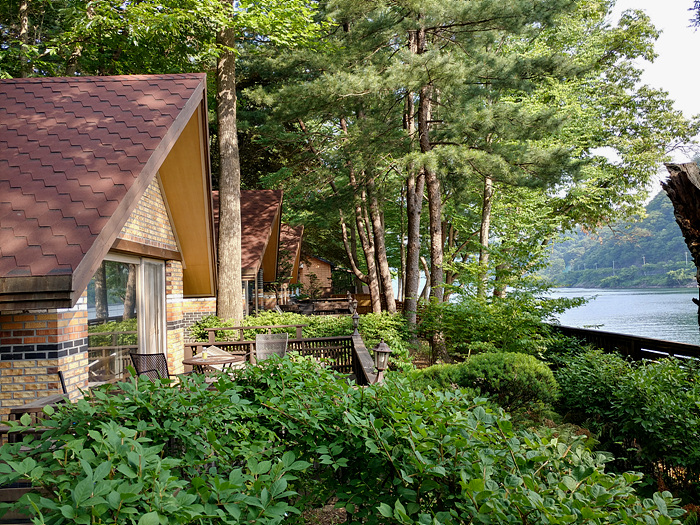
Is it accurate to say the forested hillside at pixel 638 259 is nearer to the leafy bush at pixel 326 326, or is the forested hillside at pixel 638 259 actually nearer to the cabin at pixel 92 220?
the leafy bush at pixel 326 326

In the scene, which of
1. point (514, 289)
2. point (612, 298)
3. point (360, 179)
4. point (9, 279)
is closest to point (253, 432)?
point (9, 279)

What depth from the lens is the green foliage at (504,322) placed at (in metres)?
10.6

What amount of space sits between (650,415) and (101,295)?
22.1 feet

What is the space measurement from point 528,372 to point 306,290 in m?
35.5

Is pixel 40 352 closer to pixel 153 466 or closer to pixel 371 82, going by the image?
pixel 153 466

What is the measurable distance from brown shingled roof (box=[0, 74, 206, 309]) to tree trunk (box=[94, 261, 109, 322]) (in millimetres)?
1722

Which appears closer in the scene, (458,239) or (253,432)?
(253,432)

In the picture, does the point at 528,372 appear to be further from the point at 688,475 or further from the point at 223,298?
the point at 223,298

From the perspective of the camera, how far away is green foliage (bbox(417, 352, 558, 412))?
699cm

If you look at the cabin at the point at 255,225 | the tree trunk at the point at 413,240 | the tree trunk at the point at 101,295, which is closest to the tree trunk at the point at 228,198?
the cabin at the point at 255,225

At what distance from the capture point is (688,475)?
5113 millimetres

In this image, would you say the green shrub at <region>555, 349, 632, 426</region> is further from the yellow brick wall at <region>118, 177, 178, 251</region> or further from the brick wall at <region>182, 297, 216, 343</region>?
the brick wall at <region>182, 297, 216, 343</region>

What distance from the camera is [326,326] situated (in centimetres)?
1359

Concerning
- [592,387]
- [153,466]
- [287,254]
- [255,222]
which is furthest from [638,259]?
[153,466]
